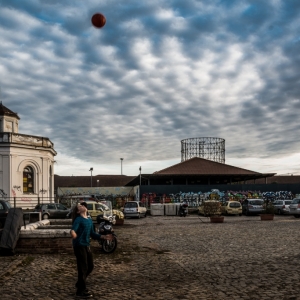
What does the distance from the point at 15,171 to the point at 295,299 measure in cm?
3527

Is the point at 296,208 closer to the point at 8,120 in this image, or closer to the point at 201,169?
the point at 8,120

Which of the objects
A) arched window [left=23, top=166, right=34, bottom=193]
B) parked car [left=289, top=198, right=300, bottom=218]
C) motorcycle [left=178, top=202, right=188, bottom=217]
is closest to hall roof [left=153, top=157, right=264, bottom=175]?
motorcycle [left=178, top=202, right=188, bottom=217]

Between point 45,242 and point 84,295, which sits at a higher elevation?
point 45,242

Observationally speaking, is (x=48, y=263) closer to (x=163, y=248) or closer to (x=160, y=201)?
(x=163, y=248)

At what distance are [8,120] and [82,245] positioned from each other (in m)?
38.6

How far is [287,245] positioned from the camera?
563 inches

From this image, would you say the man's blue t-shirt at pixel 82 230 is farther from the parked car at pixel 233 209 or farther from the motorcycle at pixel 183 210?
the parked car at pixel 233 209

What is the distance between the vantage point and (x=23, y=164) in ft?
133

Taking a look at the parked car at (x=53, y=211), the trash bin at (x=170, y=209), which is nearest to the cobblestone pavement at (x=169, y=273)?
the parked car at (x=53, y=211)

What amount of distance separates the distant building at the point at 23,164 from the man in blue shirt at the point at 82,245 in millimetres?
32100

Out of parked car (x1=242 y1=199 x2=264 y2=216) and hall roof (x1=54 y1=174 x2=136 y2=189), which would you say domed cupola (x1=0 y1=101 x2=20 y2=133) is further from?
hall roof (x1=54 y1=174 x2=136 y2=189)

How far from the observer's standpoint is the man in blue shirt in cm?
761

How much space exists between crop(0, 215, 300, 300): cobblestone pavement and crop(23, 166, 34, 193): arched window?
27872 millimetres

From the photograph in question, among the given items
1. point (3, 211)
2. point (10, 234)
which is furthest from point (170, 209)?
point (10, 234)
